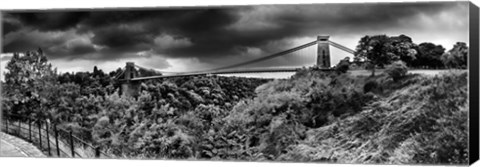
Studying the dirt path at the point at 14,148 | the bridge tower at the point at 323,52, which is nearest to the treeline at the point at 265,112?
the bridge tower at the point at 323,52

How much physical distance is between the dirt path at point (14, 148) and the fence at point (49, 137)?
0.07m

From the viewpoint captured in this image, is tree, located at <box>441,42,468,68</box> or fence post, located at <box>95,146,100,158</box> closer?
tree, located at <box>441,42,468,68</box>

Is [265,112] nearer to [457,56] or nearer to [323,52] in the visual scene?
[323,52]

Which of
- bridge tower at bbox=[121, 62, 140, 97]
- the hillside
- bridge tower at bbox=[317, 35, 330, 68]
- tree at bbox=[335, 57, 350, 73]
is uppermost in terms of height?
bridge tower at bbox=[317, 35, 330, 68]

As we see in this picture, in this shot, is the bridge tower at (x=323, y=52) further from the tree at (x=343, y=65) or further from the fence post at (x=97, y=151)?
the fence post at (x=97, y=151)

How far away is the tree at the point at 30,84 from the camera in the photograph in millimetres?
11164

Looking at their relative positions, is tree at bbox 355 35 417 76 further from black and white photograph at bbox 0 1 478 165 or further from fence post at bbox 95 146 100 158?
fence post at bbox 95 146 100 158

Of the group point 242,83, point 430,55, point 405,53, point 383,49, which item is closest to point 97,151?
point 242,83

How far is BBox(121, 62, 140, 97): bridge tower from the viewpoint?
35.4 feet

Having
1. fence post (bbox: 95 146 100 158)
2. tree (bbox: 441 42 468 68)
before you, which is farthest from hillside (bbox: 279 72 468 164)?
fence post (bbox: 95 146 100 158)

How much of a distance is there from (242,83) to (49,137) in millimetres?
3033

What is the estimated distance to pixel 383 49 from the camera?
954 centimetres

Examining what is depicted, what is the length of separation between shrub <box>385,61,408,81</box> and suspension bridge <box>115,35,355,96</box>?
50 cm

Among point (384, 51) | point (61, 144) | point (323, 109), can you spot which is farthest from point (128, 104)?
point (384, 51)
